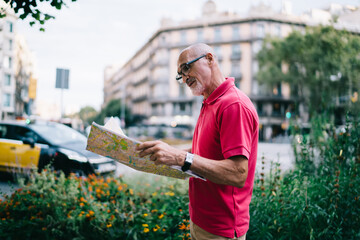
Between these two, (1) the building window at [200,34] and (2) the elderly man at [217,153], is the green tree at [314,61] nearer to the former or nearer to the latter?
(1) the building window at [200,34]

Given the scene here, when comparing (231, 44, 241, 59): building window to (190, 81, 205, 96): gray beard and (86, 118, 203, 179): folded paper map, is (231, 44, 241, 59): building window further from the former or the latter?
(86, 118, 203, 179): folded paper map

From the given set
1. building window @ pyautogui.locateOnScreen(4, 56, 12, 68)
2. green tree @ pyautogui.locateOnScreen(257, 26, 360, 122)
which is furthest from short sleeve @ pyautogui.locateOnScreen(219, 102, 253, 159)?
building window @ pyautogui.locateOnScreen(4, 56, 12, 68)

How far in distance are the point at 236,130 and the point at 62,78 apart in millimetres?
7209

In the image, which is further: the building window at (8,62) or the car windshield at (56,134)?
the building window at (8,62)

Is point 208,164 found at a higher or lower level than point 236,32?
lower

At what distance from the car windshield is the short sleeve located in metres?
6.13

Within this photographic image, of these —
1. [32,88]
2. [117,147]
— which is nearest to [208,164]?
[117,147]

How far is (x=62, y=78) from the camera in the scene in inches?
296

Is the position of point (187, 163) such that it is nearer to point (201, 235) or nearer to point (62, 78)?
point (201, 235)

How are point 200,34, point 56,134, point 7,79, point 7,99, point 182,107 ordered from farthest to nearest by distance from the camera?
point 182,107 < point 200,34 < point 7,79 < point 7,99 < point 56,134

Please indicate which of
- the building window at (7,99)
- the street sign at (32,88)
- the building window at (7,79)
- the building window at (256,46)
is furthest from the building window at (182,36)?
the street sign at (32,88)

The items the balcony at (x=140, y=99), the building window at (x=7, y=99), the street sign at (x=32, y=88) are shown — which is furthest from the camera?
the balcony at (x=140, y=99)

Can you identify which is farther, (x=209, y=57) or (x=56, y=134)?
(x=56, y=134)

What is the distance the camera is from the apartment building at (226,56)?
141ft
